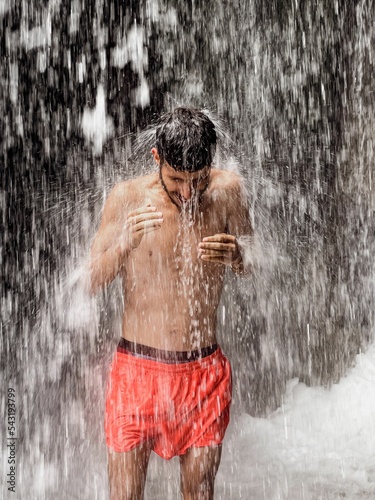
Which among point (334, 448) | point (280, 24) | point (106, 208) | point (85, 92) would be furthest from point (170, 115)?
point (334, 448)

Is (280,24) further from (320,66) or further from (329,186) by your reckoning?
(329,186)

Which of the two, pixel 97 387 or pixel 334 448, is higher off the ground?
pixel 97 387

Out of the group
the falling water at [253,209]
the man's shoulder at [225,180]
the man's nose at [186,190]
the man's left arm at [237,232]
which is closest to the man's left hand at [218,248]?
the man's left arm at [237,232]

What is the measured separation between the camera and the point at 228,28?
4.08 meters

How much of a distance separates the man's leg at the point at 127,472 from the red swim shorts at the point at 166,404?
0.04 m

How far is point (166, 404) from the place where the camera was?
6.86 ft

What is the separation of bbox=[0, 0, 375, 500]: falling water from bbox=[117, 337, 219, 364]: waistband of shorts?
1766 mm

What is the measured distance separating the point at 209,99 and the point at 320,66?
0.77m

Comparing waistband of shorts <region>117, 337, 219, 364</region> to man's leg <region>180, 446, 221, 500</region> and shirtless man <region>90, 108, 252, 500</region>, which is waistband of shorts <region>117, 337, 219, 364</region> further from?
man's leg <region>180, 446, 221, 500</region>

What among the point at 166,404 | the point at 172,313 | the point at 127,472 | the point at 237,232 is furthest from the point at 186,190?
the point at 127,472

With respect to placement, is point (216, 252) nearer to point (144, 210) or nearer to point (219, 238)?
point (219, 238)

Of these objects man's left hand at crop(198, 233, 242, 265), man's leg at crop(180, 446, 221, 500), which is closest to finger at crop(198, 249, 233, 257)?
man's left hand at crop(198, 233, 242, 265)

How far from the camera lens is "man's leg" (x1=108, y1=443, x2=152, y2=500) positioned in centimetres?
200

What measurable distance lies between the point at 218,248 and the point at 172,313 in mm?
361
